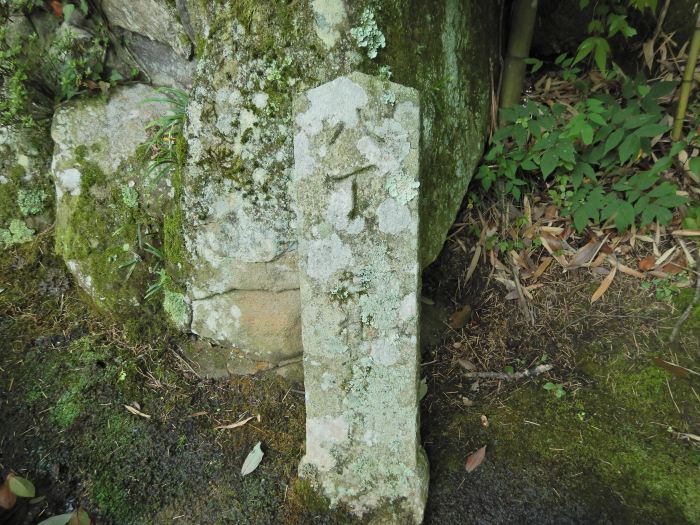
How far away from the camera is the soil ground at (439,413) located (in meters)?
1.85

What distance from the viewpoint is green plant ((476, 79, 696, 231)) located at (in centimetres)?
202

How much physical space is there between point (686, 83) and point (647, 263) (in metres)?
0.87

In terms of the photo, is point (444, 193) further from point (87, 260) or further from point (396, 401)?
point (87, 260)

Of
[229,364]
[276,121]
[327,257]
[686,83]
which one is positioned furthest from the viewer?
[229,364]

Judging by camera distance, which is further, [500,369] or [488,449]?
[500,369]

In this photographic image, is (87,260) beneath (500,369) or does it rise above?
above

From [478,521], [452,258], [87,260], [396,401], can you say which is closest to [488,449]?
[478,521]

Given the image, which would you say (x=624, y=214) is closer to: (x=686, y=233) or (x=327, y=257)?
(x=686, y=233)

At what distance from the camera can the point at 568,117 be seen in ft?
8.00

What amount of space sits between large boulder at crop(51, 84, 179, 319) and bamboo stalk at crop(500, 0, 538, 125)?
195cm

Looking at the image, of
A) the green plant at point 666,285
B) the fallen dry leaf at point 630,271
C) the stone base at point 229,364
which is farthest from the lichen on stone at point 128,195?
the green plant at point 666,285

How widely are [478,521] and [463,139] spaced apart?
172 cm

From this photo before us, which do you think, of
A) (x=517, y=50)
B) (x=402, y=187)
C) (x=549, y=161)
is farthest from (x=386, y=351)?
(x=517, y=50)

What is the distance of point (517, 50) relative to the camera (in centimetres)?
242
